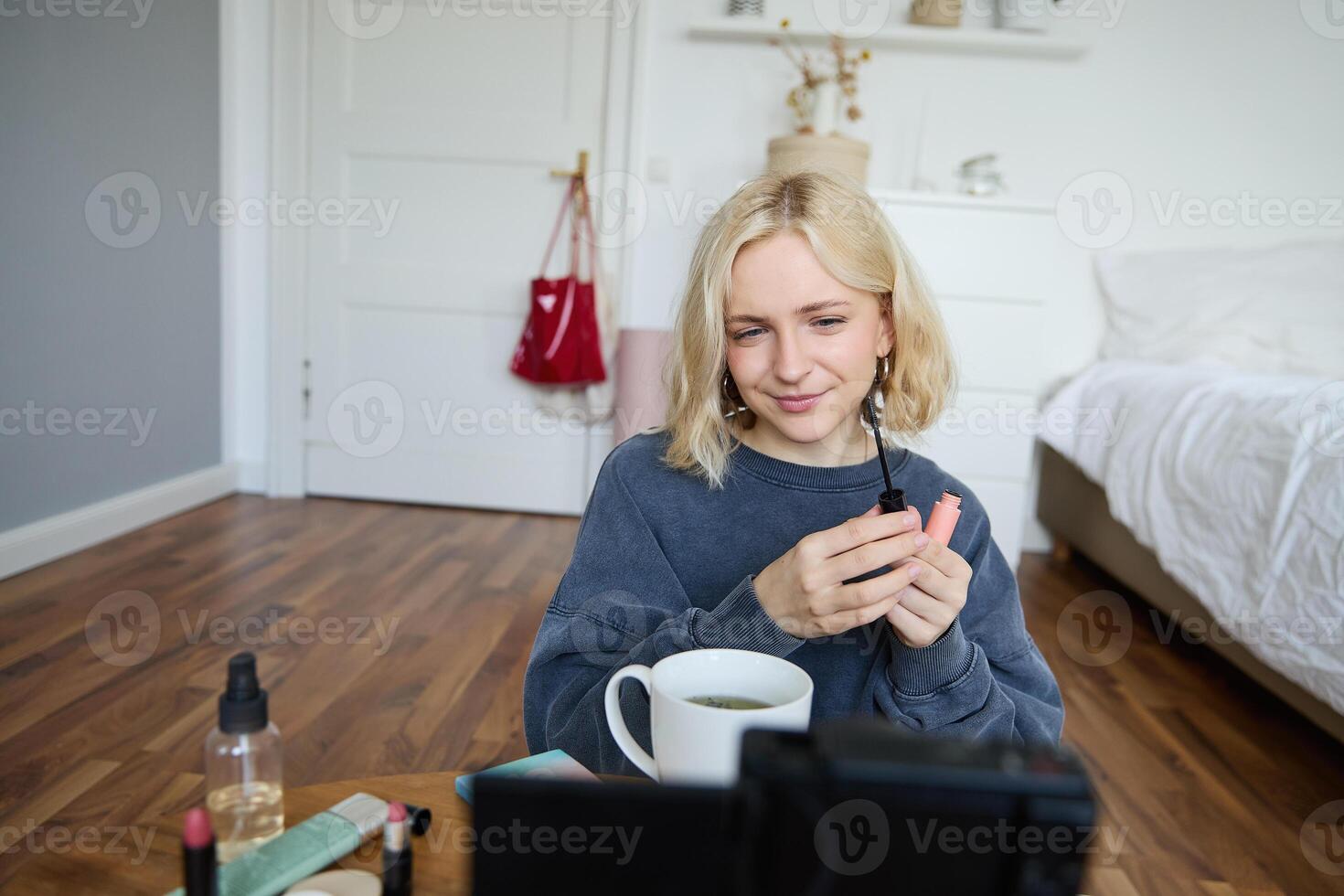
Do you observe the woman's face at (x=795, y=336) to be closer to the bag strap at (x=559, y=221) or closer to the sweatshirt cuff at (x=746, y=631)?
the sweatshirt cuff at (x=746, y=631)

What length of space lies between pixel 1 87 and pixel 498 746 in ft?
6.00

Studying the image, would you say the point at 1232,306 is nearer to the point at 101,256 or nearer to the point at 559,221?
the point at 559,221

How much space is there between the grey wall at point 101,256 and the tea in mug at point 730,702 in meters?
2.28

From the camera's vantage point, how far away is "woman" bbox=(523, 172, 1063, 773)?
0.67 m

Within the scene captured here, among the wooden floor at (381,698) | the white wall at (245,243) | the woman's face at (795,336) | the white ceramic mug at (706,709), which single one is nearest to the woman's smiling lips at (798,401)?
the woman's face at (795,336)

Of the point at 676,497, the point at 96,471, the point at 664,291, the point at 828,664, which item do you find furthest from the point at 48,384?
the point at 828,664

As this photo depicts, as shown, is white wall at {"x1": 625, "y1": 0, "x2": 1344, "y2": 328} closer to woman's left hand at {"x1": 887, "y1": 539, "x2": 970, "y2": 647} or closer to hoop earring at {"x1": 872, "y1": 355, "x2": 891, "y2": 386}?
hoop earring at {"x1": 872, "y1": 355, "x2": 891, "y2": 386}

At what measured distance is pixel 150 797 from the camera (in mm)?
1352

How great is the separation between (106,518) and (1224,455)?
2.71 metres

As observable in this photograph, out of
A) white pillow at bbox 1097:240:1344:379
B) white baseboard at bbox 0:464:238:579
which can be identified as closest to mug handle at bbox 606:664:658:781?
white baseboard at bbox 0:464:238:579

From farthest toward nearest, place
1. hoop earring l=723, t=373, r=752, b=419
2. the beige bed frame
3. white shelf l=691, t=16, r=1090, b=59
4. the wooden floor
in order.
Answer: white shelf l=691, t=16, r=1090, b=59 → the beige bed frame → the wooden floor → hoop earring l=723, t=373, r=752, b=419

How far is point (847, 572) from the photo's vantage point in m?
0.63

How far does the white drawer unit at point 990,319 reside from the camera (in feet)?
8.83

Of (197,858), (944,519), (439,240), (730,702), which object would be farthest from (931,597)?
(439,240)
